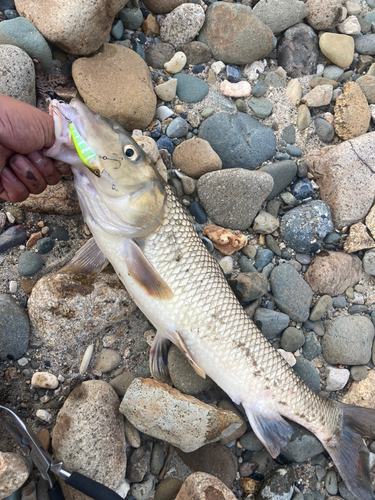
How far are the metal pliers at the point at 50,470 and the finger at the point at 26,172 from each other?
1663 millimetres

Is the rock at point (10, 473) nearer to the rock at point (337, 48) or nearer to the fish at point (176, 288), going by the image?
the fish at point (176, 288)

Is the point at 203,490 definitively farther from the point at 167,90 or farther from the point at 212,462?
the point at 167,90

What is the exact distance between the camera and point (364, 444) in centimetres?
335

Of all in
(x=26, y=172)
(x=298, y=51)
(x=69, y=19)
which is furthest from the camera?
(x=298, y=51)

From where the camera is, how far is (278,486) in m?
3.17

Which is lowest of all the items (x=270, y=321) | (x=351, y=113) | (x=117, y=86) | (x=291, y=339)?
(x=291, y=339)

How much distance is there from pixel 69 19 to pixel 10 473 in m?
3.50

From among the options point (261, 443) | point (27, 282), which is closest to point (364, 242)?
point (261, 443)

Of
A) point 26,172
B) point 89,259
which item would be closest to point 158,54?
point 26,172

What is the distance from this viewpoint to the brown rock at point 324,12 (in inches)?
164

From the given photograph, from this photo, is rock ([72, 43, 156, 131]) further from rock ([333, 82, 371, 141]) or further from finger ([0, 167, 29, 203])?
rock ([333, 82, 371, 141])

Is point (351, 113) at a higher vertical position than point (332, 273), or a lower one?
higher

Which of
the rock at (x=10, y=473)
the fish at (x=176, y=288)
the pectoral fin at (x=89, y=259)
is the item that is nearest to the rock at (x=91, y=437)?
the rock at (x=10, y=473)

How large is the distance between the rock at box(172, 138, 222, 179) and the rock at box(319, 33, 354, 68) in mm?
2007
